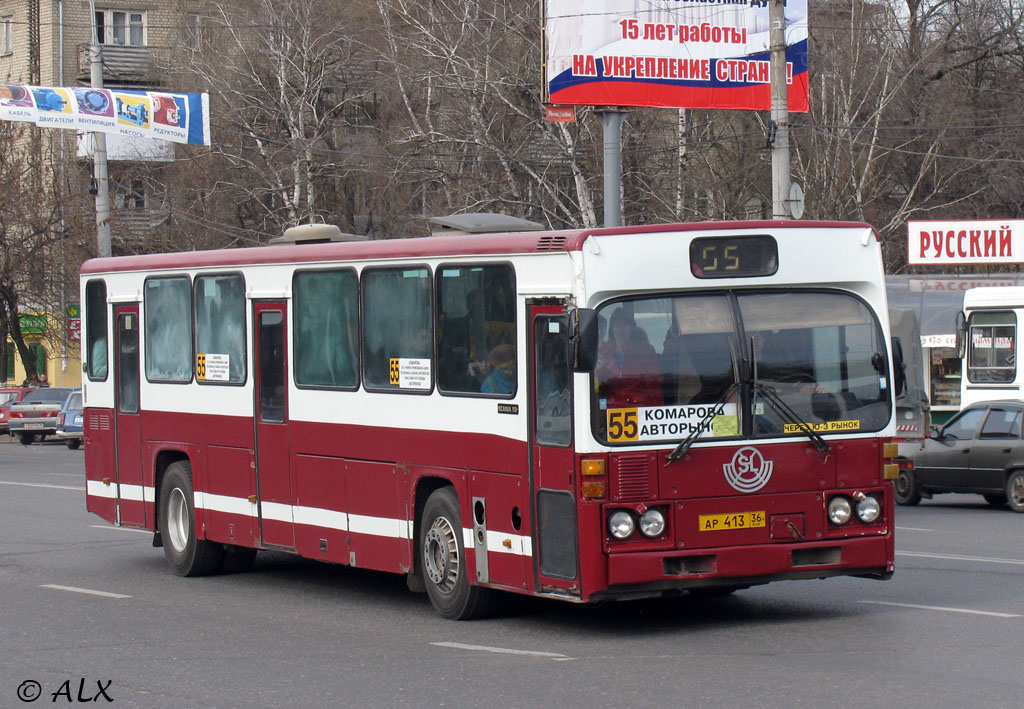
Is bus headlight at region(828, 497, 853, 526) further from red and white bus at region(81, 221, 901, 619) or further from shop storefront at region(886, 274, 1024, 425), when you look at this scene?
shop storefront at region(886, 274, 1024, 425)

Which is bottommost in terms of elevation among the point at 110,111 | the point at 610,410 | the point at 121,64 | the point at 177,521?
the point at 177,521

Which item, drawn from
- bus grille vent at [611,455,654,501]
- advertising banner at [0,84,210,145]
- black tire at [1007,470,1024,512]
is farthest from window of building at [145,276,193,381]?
advertising banner at [0,84,210,145]

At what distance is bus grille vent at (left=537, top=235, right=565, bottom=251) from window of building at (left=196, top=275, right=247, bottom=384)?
4.21 metres

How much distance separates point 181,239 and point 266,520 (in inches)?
1413

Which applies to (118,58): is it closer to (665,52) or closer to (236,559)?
(665,52)

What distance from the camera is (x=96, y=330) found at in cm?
1609

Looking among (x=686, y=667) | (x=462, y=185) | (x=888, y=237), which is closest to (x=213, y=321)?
(x=686, y=667)

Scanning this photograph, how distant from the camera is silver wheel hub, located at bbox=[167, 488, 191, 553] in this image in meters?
14.6

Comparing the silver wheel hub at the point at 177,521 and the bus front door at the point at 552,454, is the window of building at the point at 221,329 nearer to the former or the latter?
the silver wheel hub at the point at 177,521

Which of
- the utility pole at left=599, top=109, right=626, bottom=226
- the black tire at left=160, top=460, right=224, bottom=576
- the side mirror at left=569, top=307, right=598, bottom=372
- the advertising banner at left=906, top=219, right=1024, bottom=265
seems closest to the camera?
the side mirror at left=569, top=307, right=598, bottom=372

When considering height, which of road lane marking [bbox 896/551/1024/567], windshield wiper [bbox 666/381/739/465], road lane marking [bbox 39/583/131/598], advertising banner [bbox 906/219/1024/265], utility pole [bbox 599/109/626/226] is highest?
utility pole [bbox 599/109/626/226]

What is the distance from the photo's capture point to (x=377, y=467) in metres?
11.9

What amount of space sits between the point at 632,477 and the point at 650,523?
0.31 m

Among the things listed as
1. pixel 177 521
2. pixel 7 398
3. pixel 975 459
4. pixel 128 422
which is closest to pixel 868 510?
pixel 177 521
